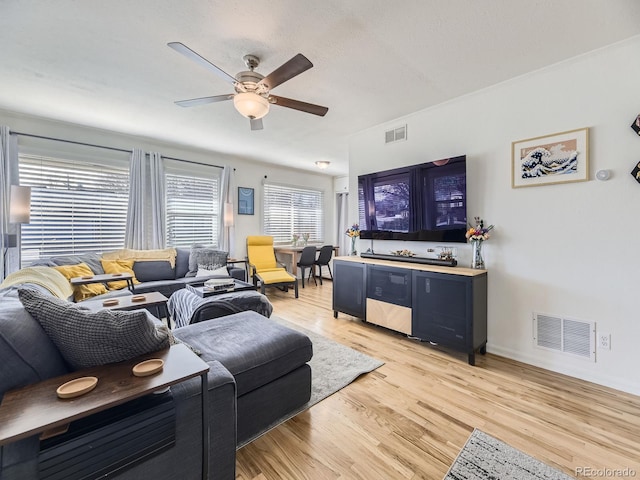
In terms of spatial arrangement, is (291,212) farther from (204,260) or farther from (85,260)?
(85,260)

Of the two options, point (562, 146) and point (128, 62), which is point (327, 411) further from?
point (128, 62)

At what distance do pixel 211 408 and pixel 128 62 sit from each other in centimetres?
267

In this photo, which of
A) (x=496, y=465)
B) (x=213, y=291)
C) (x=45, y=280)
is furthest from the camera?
(x=213, y=291)

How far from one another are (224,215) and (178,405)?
165 inches

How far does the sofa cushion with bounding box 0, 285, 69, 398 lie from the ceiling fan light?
178 cm

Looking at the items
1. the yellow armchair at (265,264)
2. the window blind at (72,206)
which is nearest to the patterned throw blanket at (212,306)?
the yellow armchair at (265,264)

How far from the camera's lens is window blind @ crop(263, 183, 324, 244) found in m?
5.97

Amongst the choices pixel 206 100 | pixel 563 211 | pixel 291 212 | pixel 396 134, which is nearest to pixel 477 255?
pixel 563 211

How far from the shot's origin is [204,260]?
14.0 feet

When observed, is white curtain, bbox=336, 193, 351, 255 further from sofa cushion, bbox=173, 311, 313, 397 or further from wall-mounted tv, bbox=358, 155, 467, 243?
sofa cushion, bbox=173, 311, 313, 397

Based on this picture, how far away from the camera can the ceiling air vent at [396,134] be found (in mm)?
3400

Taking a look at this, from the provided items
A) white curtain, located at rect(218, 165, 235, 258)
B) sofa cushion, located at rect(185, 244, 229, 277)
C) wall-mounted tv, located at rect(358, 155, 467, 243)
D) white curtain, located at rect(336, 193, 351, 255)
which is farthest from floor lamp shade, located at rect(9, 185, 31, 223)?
white curtain, located at rect(336, 193, 351, 255)

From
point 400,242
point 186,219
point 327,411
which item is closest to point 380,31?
Result: point 400,242

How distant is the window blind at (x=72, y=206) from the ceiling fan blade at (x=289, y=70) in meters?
3.27
